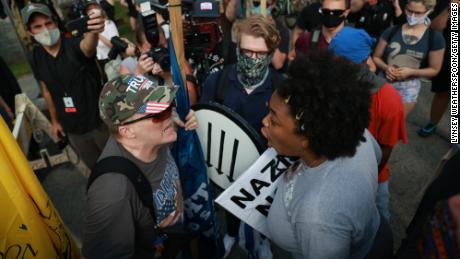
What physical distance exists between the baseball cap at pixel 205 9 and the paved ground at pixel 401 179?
2.29 metres

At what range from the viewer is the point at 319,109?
1.31 m

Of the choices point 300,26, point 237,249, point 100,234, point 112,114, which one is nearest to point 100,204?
point 100,234

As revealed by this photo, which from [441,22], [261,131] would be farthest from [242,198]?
[441,22]

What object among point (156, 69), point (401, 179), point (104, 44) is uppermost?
point (156, 69)

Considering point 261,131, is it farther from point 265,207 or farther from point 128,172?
point 128,172

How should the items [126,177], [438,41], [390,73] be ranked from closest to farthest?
[126,177] → [438,41] → [390,73]

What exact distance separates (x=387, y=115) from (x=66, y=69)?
2.66 m

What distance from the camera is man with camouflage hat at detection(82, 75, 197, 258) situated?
1453mm

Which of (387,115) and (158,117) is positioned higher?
(158,117)

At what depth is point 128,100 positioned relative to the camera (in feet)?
5.15

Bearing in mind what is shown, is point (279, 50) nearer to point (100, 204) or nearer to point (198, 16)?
point (198, 16)

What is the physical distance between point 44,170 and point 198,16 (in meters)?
2.88

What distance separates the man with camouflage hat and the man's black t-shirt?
151 cm

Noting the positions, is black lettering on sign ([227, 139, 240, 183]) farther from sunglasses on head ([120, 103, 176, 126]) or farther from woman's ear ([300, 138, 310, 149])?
woman's ear ([300, 138, 310, 149])
